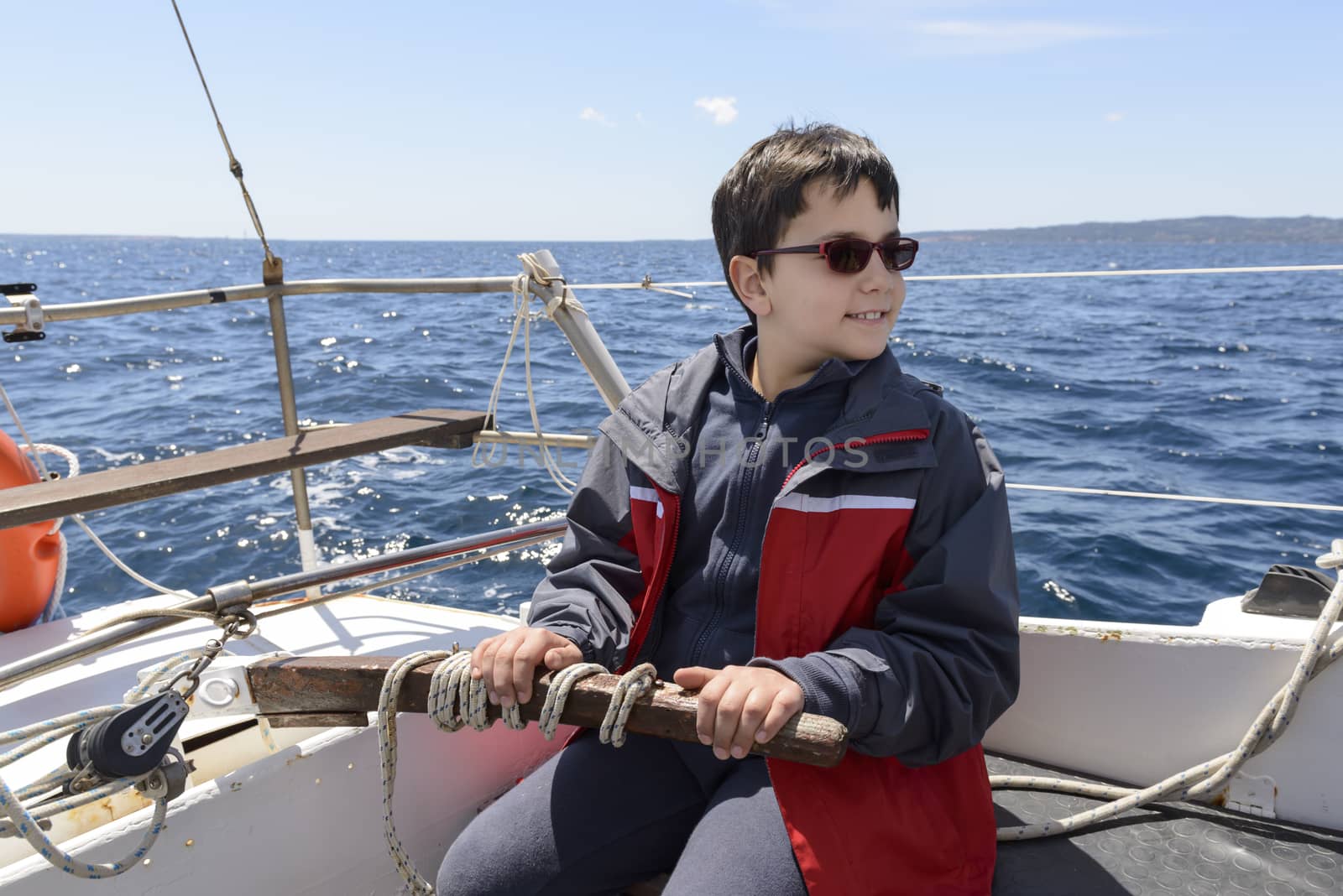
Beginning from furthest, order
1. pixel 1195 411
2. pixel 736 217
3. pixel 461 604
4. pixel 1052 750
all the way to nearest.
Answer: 1. pixel 1195 411
2. pixel 461 604
3. pixel 1052 750
4. pixel 736 217

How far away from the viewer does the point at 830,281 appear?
1323 millimetres

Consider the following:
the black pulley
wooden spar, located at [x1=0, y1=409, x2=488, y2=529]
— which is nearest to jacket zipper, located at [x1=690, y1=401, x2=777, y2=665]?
the black pulley

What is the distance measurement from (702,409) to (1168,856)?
104 centimetres

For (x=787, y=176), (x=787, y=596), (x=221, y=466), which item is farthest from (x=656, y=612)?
(x=221, y=466)

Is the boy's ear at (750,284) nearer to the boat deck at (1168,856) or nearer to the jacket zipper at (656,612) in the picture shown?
the jacket zipper at (656,612)

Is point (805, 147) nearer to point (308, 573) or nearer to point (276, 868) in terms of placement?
point (308, 573)

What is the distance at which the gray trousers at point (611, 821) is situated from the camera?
4.01 ft

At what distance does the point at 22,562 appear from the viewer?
96.3 inches

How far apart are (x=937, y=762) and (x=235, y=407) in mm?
9226

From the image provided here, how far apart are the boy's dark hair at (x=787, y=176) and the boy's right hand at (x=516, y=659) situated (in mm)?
580

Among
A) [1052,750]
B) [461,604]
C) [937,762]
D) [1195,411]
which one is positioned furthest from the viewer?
[1195,411]

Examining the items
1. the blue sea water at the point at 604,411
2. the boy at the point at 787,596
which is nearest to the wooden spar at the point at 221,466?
the blue sea water at the point at 604,411

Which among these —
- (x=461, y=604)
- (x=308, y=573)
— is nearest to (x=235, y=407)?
(x=461, y=604)

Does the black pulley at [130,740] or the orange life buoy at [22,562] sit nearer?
the black pulley at [130,740]
